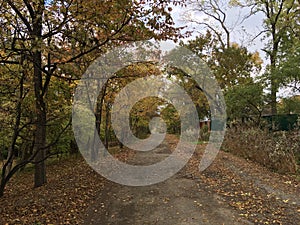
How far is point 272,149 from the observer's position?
8.19 metres

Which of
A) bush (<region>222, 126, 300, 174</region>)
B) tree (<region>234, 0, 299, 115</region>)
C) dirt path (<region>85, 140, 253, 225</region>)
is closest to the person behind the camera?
dirt path (<region>85, 140, 253, 225</region>)

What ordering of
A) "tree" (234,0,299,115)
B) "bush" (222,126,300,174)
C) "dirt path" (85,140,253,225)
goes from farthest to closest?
"tree" (234,0,299,115)
"bush" (222,126,300,174)
"dirt path" (85,140,253,225)

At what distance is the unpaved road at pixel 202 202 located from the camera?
4.12m

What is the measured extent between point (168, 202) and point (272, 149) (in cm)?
472

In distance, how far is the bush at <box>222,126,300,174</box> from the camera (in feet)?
24.4

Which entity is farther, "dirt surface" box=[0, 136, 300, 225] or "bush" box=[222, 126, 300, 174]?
"bush" box=[222, 126, 300, 174]

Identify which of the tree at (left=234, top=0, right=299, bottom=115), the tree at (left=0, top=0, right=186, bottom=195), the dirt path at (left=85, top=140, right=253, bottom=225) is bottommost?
the dirt path at (left=85, top=140, right=253, bottom=225)

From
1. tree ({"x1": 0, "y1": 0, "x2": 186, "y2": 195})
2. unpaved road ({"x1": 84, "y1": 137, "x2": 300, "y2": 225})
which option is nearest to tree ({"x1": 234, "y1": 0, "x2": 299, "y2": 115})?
unpaved road ({"x1": 84, "y1": 137, "x2": 300, "y2": 225})

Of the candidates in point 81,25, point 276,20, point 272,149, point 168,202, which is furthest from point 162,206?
point 276,20

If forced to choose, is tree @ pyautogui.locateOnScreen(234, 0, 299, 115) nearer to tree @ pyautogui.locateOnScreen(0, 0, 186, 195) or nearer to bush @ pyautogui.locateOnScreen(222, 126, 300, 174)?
bush @ pyautogui.locateOnScreen(222, 126, 300, 174)

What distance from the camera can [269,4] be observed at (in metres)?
17.8

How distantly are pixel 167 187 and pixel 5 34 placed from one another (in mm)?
4488

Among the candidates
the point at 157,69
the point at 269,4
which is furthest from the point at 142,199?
the point at 269,4

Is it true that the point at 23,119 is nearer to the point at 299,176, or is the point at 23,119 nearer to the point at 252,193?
the point at 252,193
